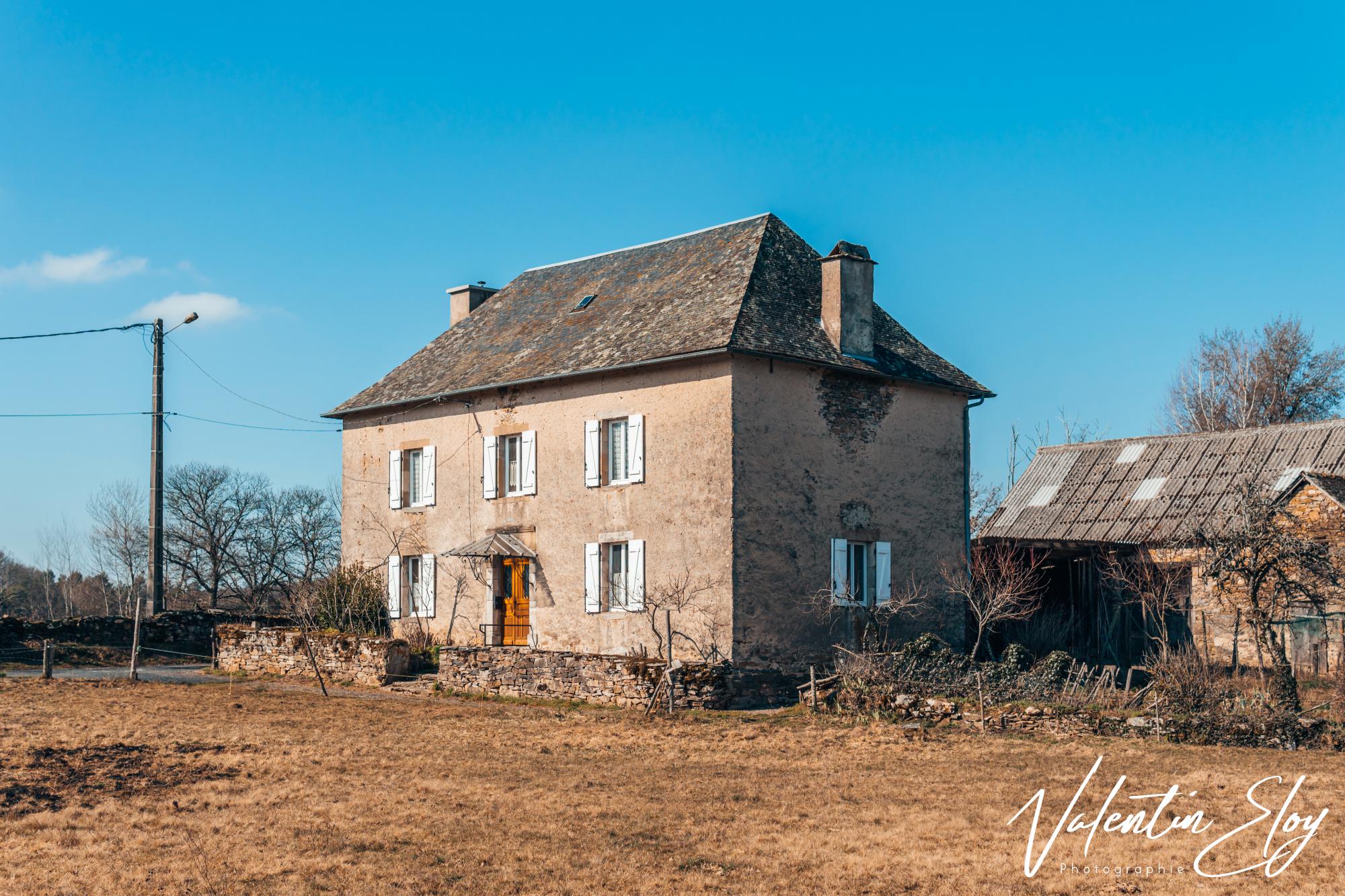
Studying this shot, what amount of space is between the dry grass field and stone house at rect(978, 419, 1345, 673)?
8633 millimetres

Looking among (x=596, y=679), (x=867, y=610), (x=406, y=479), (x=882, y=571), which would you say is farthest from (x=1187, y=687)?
(x=406, y=479)

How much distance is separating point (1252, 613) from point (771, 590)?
7.11 m

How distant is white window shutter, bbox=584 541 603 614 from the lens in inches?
864

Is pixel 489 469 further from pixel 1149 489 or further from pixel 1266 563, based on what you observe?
pixel 1149 489

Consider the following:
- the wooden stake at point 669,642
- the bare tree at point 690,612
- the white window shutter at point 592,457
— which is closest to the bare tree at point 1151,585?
the bare tree at point 690,612

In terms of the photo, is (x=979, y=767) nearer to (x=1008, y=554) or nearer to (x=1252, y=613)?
(x=1252, y=613)

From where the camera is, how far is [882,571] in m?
22.1

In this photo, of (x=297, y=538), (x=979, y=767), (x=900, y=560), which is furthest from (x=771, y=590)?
(x=297, y=538)

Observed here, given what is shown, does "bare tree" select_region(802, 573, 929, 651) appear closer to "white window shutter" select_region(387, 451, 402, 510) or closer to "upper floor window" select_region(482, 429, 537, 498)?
"upper floor window" select_region(482, 429, 537, 498)

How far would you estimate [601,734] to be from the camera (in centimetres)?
1644

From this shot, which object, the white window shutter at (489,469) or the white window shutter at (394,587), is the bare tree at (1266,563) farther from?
Answer: the white window shutter at (394,587)

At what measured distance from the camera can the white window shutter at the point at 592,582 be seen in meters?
22.0

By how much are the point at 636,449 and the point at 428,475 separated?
18.4ft

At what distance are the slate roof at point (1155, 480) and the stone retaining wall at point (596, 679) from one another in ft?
23.3
